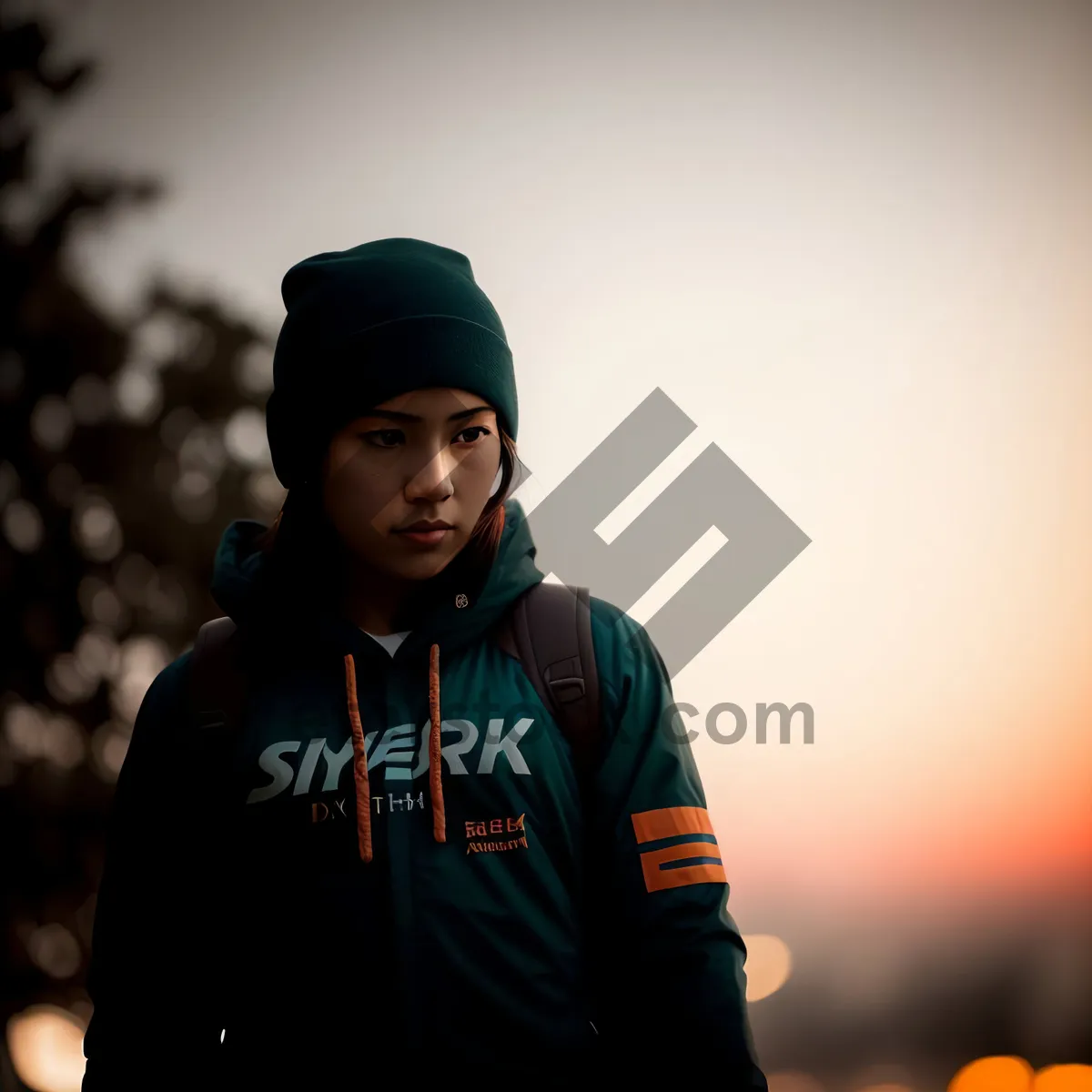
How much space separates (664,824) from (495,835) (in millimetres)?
183

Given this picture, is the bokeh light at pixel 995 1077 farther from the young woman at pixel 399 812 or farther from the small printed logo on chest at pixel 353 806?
the small printed logo on chest at pixel 353 806

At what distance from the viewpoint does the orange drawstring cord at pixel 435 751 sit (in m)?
0.99

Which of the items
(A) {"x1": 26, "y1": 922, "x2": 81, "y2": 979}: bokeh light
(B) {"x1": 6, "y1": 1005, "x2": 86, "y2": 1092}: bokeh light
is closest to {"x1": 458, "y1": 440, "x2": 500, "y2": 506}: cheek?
(B) {"x1": 6, "y1": 1005, "x2": 86, "y2": 1092}: bokeh light

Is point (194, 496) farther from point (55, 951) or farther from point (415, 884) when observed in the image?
point (415, 884)

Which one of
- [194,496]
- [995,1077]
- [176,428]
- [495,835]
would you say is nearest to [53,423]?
[176,428]

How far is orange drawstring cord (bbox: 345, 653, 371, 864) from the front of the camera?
38.9 inches

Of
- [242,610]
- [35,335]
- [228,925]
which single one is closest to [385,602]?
[242,610]

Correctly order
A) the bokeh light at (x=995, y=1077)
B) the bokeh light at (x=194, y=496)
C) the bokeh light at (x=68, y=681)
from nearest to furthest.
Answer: the bokeh light at (x=995, y=1077) < the bokeh light at (x=68, y=681) < the bokeh light at (x=194, y=496)

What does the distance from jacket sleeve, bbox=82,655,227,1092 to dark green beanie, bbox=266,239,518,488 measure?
380 millimetres

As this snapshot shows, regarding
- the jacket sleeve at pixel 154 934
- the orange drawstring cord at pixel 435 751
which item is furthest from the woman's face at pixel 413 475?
the jacket sleeve at pixel 154 934

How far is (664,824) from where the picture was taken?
1.02 meters

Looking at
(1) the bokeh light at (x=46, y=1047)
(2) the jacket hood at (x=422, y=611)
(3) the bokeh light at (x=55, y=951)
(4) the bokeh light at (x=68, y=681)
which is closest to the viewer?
(2) the jacket hood at (x=422, y=611)

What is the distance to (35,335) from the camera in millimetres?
3199

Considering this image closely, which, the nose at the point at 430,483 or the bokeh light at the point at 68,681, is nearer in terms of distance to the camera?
the nose at the point at 430,483
